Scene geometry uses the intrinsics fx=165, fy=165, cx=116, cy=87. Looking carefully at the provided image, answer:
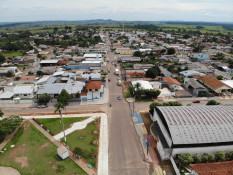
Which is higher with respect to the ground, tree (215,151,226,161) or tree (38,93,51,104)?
tree (38,93,51,104)

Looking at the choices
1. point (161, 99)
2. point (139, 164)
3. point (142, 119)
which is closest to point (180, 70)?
point (161, 99)

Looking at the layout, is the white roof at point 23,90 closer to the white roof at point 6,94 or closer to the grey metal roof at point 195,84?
the white roof at point 6,94

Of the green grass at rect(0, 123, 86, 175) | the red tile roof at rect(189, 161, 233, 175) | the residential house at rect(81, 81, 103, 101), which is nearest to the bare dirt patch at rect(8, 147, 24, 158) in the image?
the green grass at rect(0, 123, 86, 175)

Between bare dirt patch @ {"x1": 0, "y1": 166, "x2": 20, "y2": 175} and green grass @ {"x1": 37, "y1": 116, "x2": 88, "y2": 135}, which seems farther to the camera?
green grass @ {"x1": 37, "y1": 116, "x2": 88, "y2": 135}

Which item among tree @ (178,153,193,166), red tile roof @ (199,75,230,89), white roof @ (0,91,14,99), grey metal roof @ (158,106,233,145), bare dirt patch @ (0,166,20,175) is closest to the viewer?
bare dirt patch @ (0,166,20,175)

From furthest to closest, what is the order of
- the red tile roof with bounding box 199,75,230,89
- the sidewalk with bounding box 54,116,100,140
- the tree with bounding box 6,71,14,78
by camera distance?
the tree with bounding box 6,71,14,78, the red tile roof with bounding box 199,75,230,89, the sidewalk with bounding box 54,116,100,140

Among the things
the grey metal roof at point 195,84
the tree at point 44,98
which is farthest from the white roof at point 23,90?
the grey metal roof at point 195,84

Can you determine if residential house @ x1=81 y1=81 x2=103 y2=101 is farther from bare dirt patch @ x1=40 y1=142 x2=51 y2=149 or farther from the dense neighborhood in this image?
bare dirt patch @ x1=40 y1=142 x2=51 y2=149

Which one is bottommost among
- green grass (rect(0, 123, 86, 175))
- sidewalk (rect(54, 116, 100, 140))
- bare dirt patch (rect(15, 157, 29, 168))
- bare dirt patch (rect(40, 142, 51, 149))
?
bare dirt patch (rect(15, 157, 29, 168))
